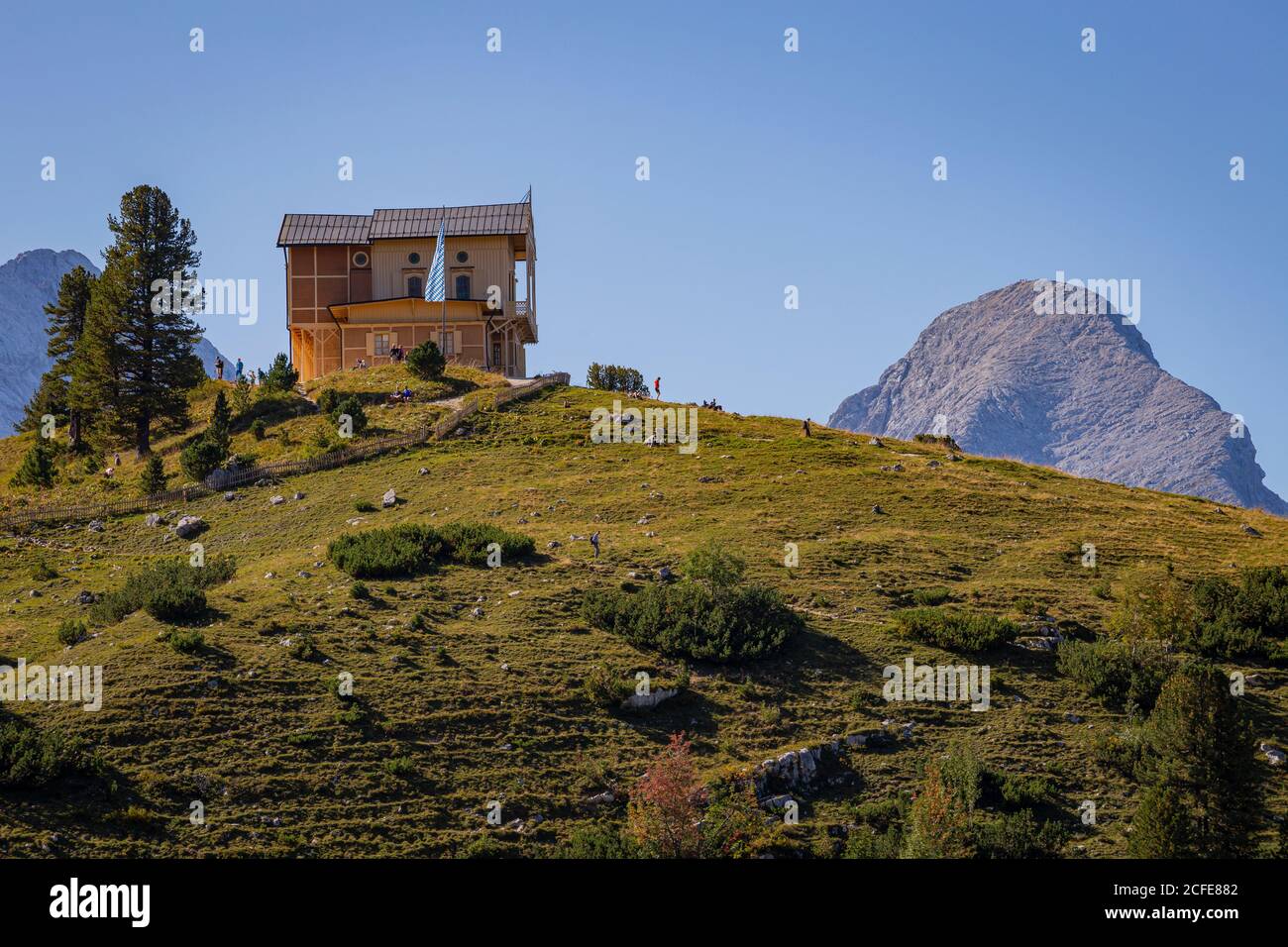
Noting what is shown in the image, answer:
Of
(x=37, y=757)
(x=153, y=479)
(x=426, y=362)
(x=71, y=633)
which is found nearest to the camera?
(x=37, y=757)

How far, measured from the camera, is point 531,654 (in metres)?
39.4

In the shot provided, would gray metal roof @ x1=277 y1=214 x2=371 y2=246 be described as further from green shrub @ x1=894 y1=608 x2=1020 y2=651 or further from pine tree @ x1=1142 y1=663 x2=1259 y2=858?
pine tree @ x1=1142 y1=663 x2=1259 y2=858

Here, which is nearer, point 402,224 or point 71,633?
point 71,633

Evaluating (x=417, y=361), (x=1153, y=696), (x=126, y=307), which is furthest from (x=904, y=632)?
(x=126, y=307)

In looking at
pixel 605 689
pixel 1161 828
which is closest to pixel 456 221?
pixel 605 689

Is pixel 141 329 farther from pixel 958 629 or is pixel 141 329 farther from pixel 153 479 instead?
pixel 958 629

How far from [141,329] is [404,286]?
18.3 meters

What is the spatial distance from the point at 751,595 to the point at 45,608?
22980mm

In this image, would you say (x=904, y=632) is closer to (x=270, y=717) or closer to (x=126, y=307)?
(x=270, y=717)

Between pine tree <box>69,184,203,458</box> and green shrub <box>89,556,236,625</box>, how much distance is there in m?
23.4

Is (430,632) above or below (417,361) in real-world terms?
below
